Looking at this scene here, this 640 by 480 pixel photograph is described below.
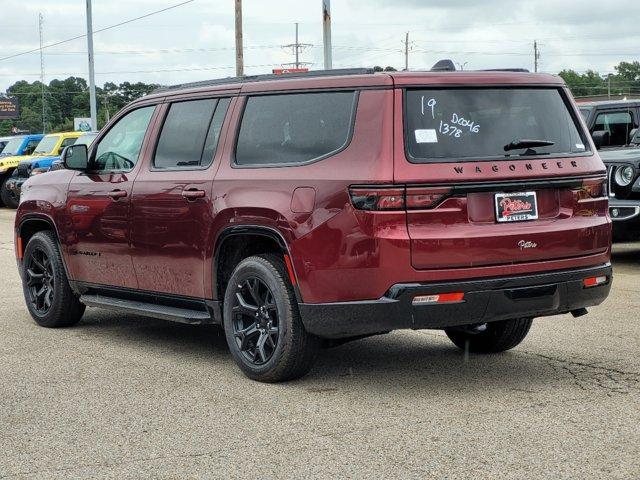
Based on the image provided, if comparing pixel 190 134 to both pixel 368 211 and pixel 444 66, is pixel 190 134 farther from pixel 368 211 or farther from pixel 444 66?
pixel 368 211

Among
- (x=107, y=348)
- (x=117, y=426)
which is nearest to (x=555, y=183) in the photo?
(x=117, y=426)

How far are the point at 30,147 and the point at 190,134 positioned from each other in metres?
22.8

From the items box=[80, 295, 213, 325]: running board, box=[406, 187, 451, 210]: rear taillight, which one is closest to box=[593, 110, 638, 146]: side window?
box=[80, 295, 213, 325]: running board

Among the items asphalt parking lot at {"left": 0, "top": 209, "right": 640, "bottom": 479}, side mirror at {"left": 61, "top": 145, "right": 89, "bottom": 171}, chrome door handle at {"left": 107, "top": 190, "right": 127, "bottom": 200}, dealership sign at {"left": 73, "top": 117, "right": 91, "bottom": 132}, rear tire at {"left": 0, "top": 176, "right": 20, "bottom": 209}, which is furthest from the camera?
dealership sign at {"left": 73, "top": 117, "right": 91, "bottom": 132}

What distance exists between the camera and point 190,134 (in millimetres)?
6996

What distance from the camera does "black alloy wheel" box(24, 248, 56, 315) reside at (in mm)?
8461

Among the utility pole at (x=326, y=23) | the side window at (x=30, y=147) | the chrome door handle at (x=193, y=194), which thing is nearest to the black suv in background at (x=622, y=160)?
the chrome door handle at (x=193, y=194)

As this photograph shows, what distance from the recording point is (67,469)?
465cm

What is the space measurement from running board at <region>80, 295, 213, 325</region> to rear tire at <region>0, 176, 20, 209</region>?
19804 mm

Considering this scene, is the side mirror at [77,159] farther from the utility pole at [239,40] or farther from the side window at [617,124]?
the utility pole at [239,40]

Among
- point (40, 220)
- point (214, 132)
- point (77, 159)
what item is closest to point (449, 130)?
point (214, 132)

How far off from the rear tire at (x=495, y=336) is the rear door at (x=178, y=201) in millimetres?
1764

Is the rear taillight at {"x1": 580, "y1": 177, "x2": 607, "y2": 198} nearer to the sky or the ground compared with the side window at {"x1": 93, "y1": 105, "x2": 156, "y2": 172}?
nearer to the ground

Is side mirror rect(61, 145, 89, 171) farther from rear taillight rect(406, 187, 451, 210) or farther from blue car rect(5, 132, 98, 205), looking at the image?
blue car rect(5, 132, 98, 205)
